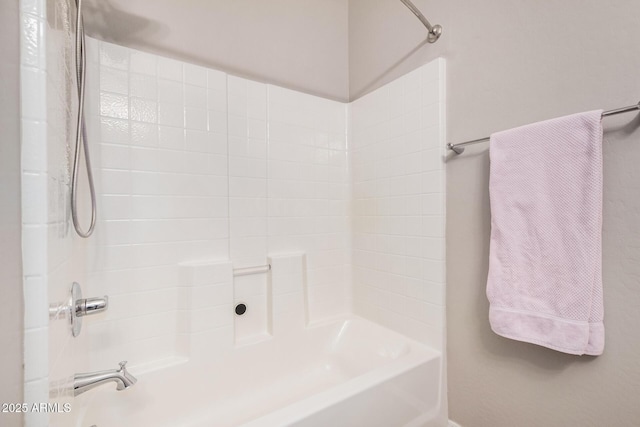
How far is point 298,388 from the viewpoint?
154 centimetres

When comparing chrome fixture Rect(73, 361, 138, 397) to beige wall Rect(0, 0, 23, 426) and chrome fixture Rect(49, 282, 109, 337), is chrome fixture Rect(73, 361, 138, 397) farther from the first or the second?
beige wall Rect(0, 0, 23, 426)

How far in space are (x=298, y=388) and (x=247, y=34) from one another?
2054 mm

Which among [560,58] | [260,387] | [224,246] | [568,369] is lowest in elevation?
[260,387]

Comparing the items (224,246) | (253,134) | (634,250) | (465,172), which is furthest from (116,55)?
(634,250)

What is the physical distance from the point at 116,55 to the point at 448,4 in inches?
61.8

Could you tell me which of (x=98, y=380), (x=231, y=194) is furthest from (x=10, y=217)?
(x=231, y=194)

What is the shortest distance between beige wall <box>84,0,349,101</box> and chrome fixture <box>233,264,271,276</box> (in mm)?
1098

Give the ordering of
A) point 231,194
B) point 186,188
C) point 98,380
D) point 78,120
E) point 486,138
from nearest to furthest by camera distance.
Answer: point 78,120, point 98,380, point 486,138, point 186,188, point 231,194

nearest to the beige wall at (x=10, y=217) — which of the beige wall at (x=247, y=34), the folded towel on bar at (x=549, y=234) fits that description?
the beige wall at (x=247, y=34)

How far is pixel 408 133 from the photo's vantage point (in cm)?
148

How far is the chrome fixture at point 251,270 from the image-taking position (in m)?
1.49

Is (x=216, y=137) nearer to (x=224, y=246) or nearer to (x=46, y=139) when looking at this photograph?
(x=224, y=246)

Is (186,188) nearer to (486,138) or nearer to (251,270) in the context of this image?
(251,270)

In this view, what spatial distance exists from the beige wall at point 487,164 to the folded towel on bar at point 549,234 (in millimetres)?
66
